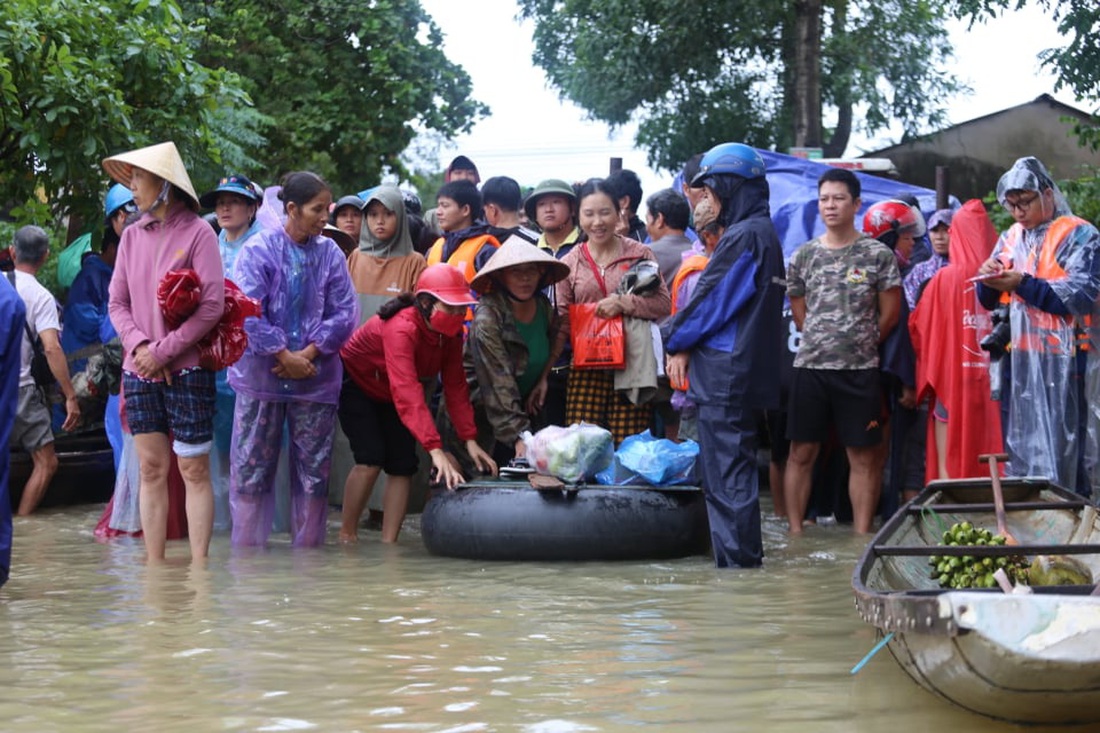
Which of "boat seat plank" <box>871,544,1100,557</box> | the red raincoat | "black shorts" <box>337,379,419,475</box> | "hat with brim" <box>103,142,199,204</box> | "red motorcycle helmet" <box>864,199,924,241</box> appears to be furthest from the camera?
"red motorcycle helmet" <box>864,199,924,241</box>

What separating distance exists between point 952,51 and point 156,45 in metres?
18.0

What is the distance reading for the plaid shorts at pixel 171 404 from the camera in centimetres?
718

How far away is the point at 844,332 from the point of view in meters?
8.38

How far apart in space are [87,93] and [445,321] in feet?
10.1

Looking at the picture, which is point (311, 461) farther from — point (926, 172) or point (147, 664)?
point (926, 172)

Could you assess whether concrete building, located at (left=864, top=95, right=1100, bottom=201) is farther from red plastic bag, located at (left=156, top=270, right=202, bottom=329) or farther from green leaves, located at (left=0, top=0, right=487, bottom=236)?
red plastic bag, located at (left=156, top=270, right=202, bottom=329)

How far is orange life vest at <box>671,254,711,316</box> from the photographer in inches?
339

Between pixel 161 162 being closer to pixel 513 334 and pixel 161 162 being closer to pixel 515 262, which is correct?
pixel 515 262

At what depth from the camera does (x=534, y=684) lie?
497 centimetres

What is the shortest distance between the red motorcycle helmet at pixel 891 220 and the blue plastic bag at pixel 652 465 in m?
2.42

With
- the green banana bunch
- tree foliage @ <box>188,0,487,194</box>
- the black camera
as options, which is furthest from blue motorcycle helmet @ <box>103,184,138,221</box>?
tree foliage @ <box>188,0,487,194</box>

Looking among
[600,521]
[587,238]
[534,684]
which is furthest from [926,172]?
[534,684]

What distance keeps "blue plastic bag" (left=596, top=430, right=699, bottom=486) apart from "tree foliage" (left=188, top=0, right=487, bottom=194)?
38.6 ft

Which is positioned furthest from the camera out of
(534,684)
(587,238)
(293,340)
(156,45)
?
(156,45)
